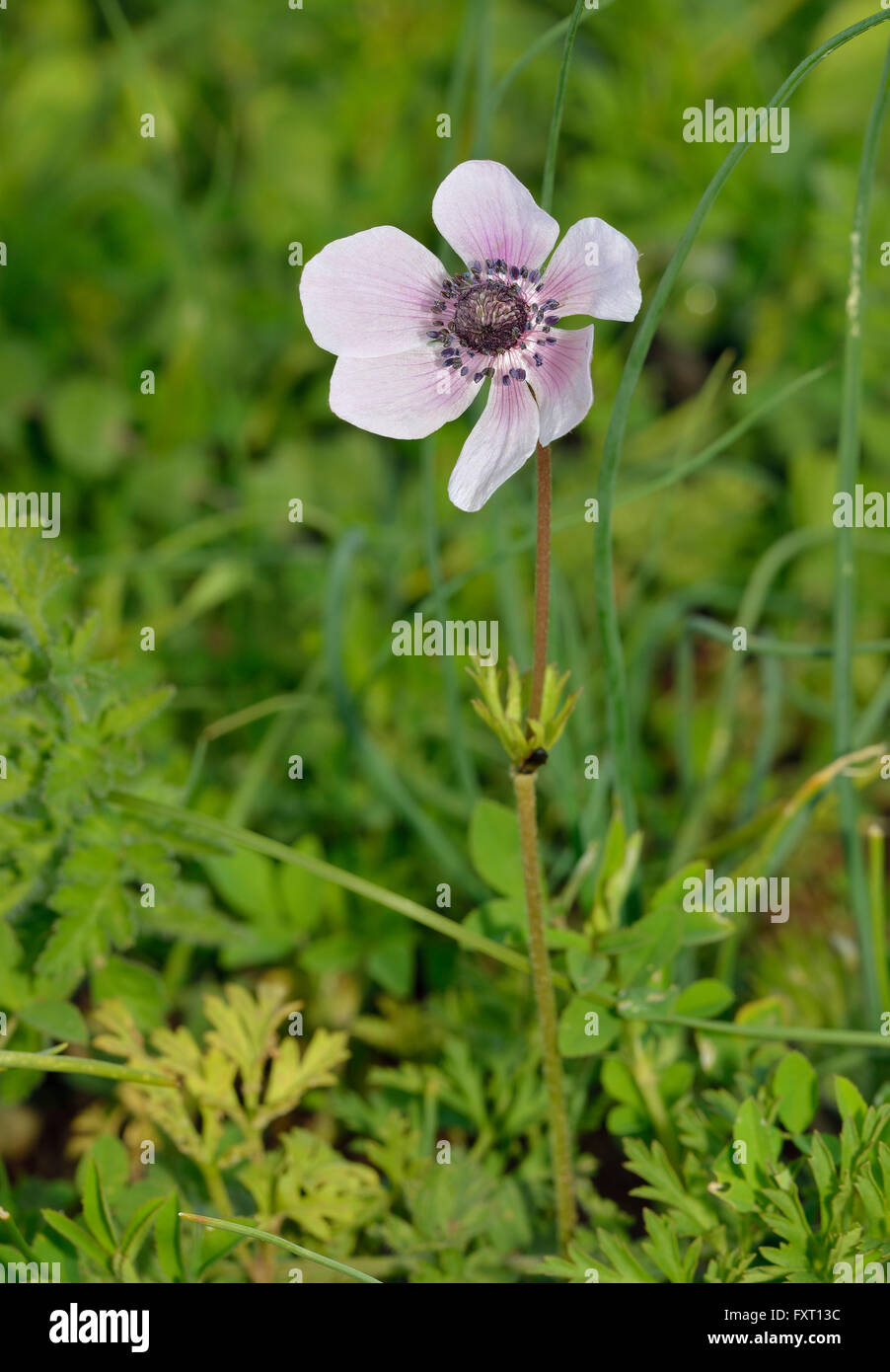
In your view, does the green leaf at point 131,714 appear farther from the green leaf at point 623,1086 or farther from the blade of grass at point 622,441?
the green leaf at point 623,1086

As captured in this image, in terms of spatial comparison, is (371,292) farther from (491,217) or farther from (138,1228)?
(138,1228)

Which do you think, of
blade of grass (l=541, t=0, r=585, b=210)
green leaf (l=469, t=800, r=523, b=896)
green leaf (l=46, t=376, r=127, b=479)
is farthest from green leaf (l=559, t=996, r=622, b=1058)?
green leaf (l=46, t=376, r=127, b=479)

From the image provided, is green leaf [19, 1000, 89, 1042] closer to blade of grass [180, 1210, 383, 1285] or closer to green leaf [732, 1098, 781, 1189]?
blade of grass [180, 1210, 383, 1285]

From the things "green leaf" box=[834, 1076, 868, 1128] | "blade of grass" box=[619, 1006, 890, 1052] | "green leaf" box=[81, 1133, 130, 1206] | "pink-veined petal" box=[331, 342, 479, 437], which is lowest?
"green leaf" box=[81, 1133, 130, 1206]

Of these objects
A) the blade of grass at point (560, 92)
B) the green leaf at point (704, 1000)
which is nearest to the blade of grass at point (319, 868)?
the green leaf at point (704, 1000)
